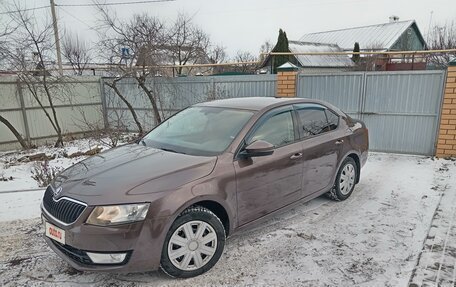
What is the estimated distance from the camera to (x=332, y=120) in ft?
14.8

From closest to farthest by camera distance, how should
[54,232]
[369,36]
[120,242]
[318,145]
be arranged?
[120,242], [54,232], [318,145], [369,36]

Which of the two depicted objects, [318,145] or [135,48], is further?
[135,48]

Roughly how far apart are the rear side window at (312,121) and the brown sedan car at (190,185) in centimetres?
2

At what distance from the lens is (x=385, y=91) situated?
24.2 ft

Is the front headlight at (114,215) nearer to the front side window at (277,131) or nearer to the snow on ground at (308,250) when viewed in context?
the snow on ground at (308,250)

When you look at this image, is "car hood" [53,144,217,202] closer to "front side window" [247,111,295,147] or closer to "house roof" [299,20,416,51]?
"front side window" [247,111,295,147]

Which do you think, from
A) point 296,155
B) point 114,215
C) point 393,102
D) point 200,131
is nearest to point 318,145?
point 296,155

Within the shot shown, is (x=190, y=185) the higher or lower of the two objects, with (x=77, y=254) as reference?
higher

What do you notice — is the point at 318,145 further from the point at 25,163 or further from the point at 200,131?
the point at 25,163

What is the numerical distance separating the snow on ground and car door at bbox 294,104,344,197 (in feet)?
1.54

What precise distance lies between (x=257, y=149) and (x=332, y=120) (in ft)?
6.25

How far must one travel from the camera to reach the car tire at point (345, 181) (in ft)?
14.8

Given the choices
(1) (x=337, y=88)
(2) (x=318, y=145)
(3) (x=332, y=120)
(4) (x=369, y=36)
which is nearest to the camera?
(2) (x=318, y=145)

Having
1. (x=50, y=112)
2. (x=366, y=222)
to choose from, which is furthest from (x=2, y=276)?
(x=50, y=112)
